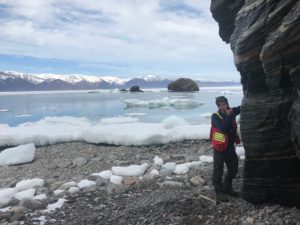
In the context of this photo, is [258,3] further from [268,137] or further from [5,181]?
[5,181]

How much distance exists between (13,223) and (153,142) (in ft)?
26.3

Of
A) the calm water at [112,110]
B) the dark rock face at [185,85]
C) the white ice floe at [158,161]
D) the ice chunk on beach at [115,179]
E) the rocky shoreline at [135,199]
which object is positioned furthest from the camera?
the dark rock face at [185,85]

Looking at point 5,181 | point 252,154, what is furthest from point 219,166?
point 5,181

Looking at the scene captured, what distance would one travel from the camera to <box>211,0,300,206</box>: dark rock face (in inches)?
248

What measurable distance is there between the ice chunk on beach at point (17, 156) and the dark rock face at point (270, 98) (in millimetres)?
8996

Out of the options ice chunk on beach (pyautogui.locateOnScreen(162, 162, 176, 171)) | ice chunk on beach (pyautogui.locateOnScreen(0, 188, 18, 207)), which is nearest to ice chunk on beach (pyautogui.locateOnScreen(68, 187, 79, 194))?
ice chunk on beach (pyautogui.locateOnScreen(0, 188, 18, 207))

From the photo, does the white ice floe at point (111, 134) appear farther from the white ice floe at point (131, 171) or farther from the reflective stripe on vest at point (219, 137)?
the reflective stripe on vest at point (219, 137)

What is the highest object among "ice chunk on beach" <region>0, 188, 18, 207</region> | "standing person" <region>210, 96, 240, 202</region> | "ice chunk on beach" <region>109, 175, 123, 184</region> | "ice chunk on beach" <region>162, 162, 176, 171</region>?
"standing person" <region>210, 96, 240, 202</region>

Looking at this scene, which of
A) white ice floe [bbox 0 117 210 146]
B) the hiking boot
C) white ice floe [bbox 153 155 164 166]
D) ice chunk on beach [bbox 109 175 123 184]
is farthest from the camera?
white ice floe [bbox 0 117 210 146]

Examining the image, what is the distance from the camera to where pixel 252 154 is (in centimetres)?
726

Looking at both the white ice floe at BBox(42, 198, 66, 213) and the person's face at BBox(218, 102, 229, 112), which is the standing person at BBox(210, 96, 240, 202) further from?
the white ice floe at BBox(42, 198, 66, 213)

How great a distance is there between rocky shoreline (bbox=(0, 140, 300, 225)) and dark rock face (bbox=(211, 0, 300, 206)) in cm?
41

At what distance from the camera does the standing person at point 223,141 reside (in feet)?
24.9

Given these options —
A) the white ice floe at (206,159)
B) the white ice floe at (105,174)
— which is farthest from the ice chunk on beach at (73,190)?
the white ice floe at (206,159)
